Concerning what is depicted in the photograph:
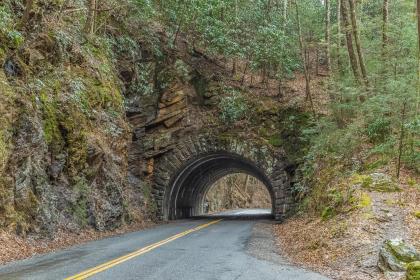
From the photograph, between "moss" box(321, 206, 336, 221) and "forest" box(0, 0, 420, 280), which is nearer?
"forest" box(0, 0, 420, 280)

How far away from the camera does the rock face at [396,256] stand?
309 inches

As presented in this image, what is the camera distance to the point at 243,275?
25.6 feet

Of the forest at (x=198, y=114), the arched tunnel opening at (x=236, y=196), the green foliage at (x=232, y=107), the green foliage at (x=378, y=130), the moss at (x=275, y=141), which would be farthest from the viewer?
the arched tunnel opening at (x=236, y=196)

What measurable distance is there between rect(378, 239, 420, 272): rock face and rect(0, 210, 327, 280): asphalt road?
127cm

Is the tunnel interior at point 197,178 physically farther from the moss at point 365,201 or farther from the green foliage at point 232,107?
the moss at point 365,201

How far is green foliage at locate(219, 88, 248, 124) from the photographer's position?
23.8 meters

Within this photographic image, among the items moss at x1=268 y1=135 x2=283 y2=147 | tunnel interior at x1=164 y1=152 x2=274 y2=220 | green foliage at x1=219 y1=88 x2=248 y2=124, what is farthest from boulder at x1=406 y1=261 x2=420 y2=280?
green foliage at x1=219 y1=88 x2=248 y2=124

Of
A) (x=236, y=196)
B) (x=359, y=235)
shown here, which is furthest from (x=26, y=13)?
(x=236, y=196)

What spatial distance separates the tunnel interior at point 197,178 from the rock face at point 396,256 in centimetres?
1510

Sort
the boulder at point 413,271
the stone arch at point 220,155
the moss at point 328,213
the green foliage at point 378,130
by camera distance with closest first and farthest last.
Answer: the boulder at point 413,271, the moss at point 328,213, the green foliage at point 378,130, the stone arch at point 220,155

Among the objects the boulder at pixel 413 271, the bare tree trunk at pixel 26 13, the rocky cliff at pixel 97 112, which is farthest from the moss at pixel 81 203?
the boulder at pixel 413 271

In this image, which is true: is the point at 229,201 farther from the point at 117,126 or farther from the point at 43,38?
the point at 43,38

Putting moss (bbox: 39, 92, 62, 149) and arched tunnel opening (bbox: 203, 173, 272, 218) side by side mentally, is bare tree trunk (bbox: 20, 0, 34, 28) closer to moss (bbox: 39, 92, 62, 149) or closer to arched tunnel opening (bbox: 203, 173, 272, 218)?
moss (bbox: 39, 92, 62, 149)

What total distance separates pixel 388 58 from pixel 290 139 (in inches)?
300
